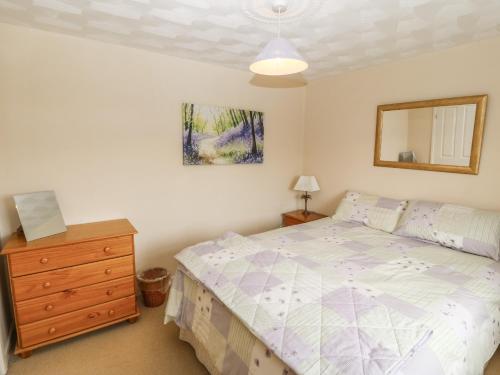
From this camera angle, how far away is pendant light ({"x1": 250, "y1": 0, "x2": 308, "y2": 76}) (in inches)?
57.1

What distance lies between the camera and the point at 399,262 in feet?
6.09

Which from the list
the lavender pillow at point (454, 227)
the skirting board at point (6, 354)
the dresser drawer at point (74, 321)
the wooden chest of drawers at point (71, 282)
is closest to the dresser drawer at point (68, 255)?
the wooden chest of drawers at point (71, 282)

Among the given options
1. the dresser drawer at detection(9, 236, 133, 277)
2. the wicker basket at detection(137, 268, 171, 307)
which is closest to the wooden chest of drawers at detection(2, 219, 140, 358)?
the dresser drawer at detection(9, 236, 133, 277)

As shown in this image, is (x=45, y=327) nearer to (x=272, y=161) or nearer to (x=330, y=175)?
(x=272, y=161)

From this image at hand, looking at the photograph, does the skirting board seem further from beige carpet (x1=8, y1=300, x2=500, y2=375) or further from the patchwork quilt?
the patchwork quilt

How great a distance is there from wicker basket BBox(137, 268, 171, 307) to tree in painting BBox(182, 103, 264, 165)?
110cm

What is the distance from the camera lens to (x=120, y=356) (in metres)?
1.91

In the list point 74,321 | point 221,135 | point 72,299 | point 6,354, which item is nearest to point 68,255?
→ point 72,299

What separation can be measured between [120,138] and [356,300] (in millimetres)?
2147

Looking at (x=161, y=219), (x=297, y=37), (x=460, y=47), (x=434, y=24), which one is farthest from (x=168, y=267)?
(x=460, y=47)

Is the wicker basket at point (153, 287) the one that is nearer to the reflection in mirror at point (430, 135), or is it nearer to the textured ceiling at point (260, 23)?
the textured ceiling at point (260, 23)

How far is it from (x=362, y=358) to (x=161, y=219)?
211 cm

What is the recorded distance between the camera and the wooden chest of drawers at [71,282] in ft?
5.93

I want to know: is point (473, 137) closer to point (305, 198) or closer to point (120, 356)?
point (305, 198)
